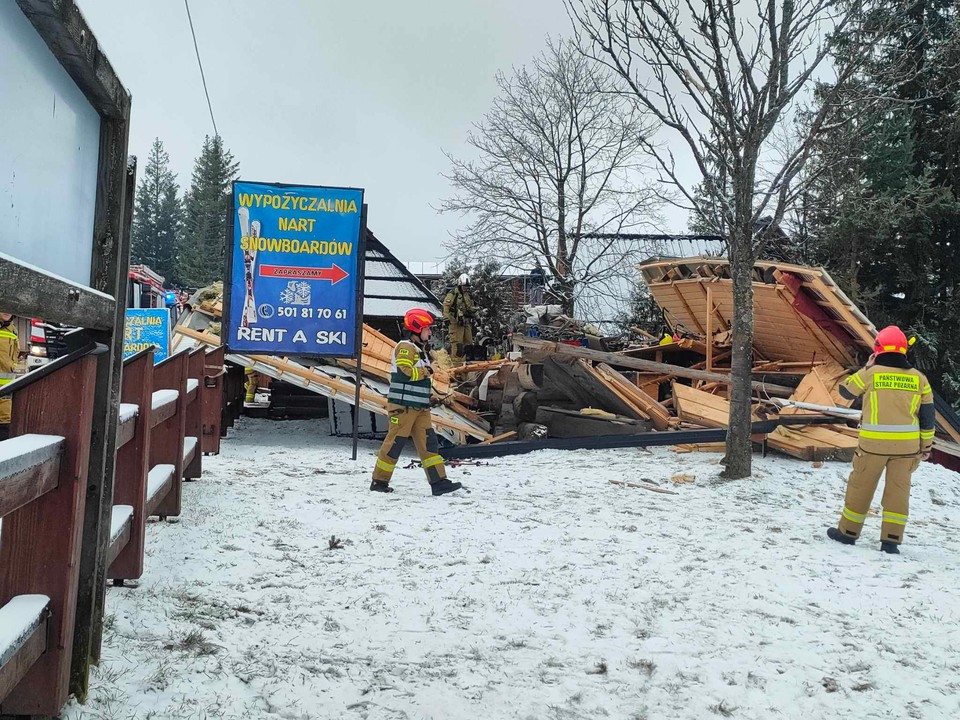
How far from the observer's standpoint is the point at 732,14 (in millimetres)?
7449

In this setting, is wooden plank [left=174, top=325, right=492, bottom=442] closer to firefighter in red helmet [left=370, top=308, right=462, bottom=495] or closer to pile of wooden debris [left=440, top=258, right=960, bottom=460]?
pile of wooden debris [left=440, top=258, right=960, bottom=460]

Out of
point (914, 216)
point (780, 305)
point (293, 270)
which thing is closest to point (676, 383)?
point (780, 305)

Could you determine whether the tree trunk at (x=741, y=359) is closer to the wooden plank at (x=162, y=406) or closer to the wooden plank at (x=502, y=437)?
the wooden plank at (x=502, y=437)

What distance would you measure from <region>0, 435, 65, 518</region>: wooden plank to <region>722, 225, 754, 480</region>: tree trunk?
6.87 meters

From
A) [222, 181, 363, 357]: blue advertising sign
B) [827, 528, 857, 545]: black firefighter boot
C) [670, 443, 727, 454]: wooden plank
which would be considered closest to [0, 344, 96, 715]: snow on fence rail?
[827, 528, 857, 545]: black firefighter boot

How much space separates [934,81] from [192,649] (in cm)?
1853

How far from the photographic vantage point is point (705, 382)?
11.9 metres

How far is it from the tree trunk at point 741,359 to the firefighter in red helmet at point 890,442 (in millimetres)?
1739

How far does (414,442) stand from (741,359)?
360 cm

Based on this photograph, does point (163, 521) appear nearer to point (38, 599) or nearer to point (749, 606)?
point (38, 599)

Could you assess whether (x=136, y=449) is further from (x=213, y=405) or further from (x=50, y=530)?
(x=213, y=405)

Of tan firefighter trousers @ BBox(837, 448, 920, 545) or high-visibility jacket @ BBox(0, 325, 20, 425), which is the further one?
high-visibility jacket @ BBox(0, 325, 20, 425)

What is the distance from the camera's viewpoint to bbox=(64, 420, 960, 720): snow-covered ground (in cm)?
306

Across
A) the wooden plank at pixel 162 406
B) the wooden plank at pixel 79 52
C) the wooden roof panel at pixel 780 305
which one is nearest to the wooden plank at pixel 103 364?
the wooden plank at pixel 79 52
